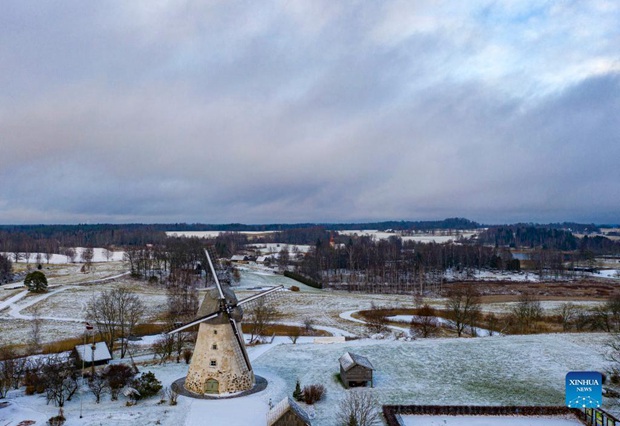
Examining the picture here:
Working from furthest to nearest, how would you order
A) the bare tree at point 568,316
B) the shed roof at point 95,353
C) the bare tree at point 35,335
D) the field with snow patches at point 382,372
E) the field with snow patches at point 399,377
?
the bare tree at point 568,316, the bare tree at point 35,335, the shed roof at point 95,353, the field with snow patches at point 382,372, the field with snow patches at point 399,377

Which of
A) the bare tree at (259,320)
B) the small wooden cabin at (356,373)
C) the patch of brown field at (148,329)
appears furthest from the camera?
the patch of brown field at (148,329)

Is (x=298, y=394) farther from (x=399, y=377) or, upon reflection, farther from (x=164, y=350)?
(x=164, y=350)

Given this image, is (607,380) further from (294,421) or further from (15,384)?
(15,384)

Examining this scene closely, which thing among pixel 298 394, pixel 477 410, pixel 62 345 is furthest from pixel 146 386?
pixel 62 345

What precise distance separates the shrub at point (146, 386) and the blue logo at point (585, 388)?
25.0 meters

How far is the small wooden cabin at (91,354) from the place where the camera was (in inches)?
1373

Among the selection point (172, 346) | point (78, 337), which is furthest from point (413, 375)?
point (78, 337)

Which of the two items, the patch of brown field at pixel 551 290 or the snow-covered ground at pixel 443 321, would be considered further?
the patch of brown field at pixel 551 290

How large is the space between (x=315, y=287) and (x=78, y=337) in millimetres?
57109

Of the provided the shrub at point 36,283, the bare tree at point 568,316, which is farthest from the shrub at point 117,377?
the bare tree at point 568,316

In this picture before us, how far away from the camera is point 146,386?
2881 centimetres

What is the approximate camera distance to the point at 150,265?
100 m

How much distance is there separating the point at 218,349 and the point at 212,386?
264 centimetres

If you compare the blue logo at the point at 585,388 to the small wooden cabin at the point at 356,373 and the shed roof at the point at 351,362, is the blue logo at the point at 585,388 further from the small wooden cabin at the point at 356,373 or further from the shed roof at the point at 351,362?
the shed roof at the point at 351,362
